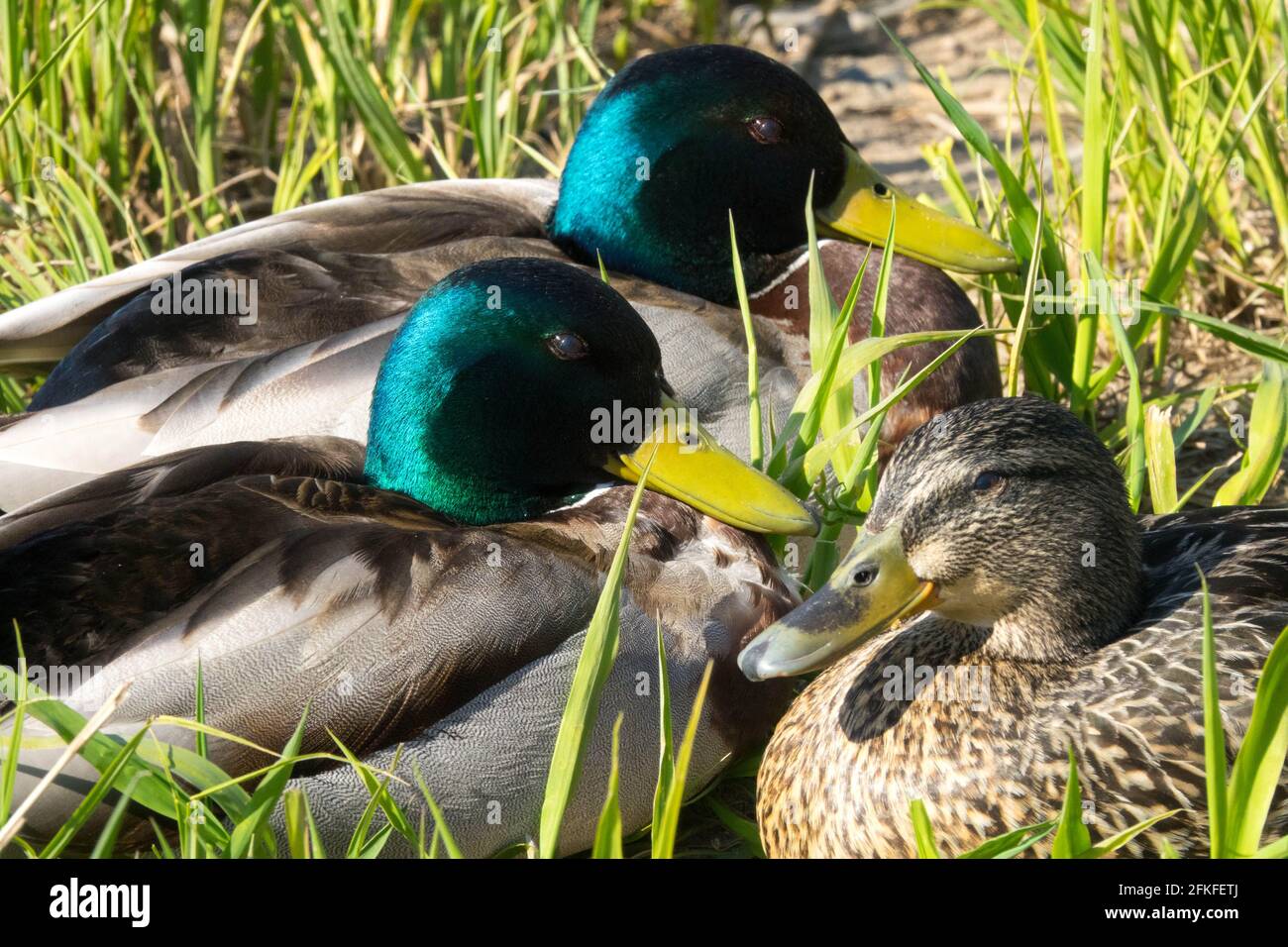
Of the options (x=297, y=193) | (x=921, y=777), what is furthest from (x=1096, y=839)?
(x=297, y=193)

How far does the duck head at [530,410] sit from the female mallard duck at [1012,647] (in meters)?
0.52

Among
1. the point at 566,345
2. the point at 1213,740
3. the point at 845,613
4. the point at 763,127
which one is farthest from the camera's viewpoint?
the point at 763,127

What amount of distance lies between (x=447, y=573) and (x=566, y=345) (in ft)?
1.86

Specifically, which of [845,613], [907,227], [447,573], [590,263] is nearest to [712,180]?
[590,263]

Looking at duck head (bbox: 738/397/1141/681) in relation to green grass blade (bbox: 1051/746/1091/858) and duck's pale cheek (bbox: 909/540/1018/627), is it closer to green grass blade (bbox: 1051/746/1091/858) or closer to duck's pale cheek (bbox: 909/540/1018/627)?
duck's pale cheek (bbox: 909/540/1018/627)

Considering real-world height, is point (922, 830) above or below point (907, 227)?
below

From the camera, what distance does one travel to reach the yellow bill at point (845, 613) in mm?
2629

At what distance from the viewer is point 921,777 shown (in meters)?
2.77

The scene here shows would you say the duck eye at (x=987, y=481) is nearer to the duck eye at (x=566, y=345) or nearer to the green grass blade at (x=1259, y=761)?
the green grass blade at (x=1259, y=761)

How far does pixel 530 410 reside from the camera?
3.34m

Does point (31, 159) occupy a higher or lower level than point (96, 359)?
higher

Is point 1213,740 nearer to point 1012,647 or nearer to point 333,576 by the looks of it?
point 1012,647
